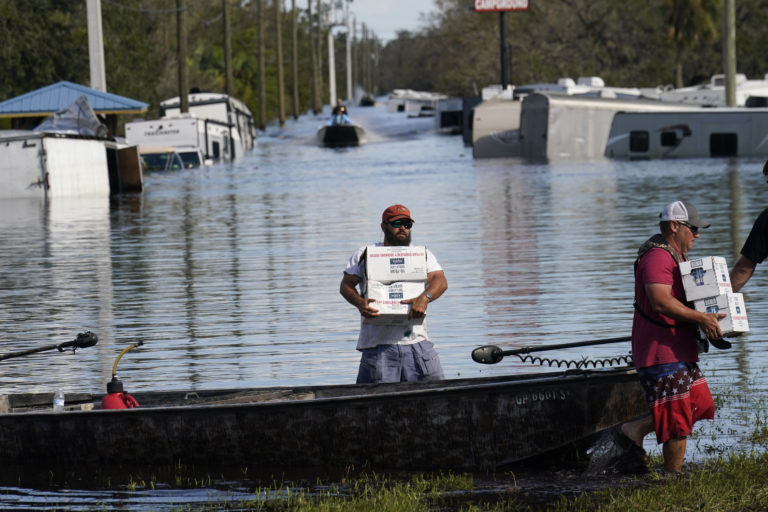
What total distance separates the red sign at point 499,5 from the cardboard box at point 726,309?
186 ft

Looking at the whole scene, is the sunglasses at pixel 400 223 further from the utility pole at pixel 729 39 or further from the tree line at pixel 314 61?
the tree line at pixel 314 61

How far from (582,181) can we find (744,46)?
53122 millimetres

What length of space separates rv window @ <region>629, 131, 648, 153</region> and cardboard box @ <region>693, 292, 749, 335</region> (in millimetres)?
41507

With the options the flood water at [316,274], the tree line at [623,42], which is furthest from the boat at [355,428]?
the tree line at [623,42]

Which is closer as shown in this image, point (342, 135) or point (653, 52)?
point (342, 135)

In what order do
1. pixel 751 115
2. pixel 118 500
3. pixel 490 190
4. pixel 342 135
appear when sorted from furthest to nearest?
pixel 342 135 → pixel 751 115 → pixel 490 190 → pixel 118 500

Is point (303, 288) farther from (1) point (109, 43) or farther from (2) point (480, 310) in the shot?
(1) point (109, 43)

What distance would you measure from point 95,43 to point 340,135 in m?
27.0

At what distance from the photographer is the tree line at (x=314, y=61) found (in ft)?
193

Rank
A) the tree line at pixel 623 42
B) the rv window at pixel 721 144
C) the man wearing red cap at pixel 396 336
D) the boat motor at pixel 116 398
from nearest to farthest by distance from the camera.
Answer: the man wearing red cap at pixel 396 336 < the boat motor at pixel 116 398 < the rv window at pixel 721 144 < the tree line at pixel 623 42

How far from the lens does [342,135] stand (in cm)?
7069

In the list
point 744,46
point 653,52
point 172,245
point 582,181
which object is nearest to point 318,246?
point 172,245

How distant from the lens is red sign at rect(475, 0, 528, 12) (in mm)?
64669

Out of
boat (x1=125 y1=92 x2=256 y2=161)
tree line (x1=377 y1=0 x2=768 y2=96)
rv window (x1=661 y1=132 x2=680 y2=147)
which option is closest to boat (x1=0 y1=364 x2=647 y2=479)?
rv window (x1=661 y1=132 x2=680 y2=147)
